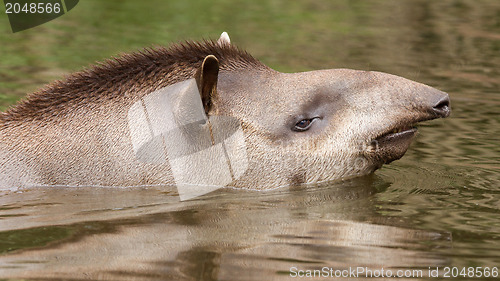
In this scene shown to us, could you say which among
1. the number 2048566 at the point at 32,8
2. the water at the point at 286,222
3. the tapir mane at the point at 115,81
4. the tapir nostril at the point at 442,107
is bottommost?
the number 2048566 at the point at 32,8

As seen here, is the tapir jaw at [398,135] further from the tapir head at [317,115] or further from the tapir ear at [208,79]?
the tapir ear at [208,79]

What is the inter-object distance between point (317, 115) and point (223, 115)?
979 millimetres

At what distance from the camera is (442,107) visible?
8523mm

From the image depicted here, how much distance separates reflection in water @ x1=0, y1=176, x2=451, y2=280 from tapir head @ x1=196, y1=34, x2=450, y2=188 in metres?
0.37

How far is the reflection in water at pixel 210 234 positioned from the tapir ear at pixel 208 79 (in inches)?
41.8

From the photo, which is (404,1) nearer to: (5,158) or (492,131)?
(492,131)

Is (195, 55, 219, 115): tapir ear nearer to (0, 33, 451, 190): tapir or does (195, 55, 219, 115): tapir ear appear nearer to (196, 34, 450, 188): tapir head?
(0, 33, 451, 190): tapir

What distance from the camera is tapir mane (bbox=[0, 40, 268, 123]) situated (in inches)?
331

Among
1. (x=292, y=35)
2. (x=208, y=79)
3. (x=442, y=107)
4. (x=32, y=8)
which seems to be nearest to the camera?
(x=208, y=79)

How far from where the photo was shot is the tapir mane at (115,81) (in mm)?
8398

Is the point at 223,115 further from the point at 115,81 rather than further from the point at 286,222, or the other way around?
Answer: the point at 286,222

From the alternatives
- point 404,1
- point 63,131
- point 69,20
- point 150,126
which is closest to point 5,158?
point 63,131

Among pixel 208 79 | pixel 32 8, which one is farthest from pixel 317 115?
pixel 32 8

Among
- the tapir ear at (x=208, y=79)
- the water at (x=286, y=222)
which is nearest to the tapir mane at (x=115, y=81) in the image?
the tapir ear at (x=208, y=79)
